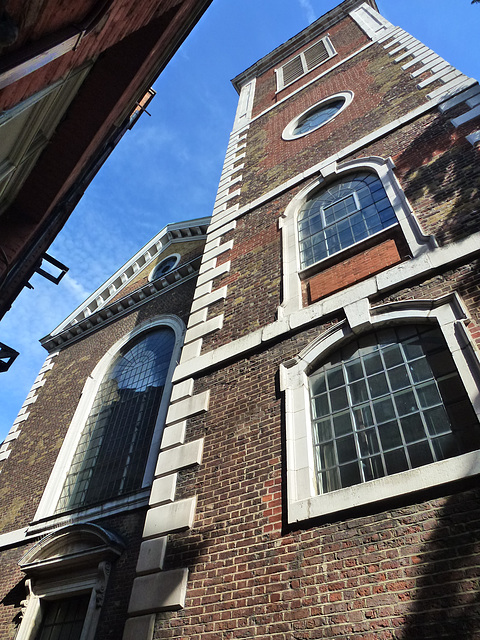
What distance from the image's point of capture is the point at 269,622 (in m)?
4.12

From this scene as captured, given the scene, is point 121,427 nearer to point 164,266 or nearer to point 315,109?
point 164,266

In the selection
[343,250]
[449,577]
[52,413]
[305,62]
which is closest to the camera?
[449,577]

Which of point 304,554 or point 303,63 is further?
point 303,63

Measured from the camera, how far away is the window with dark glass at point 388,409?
449 centimetres

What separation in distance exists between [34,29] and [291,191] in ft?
19.3

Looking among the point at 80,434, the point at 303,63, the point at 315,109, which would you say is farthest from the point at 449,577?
the point at 303,63

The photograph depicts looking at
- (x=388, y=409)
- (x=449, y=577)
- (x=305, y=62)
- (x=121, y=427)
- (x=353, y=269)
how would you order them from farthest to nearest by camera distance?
1. (x=305, y=62)
2. (x=121, y=427)
3. (x=353, y=269)
4. (x=388, y=409)
5. (x=449, y=577)

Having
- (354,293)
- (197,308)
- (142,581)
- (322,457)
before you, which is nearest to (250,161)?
(197,308)

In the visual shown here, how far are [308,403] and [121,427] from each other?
679 cm

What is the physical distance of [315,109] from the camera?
12.6m

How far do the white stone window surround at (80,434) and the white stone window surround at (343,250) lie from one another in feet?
14.5

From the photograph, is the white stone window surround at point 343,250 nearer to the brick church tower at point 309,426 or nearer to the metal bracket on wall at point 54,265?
the brick church tower at point 309,426

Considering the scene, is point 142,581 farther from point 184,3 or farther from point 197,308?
point 184,3

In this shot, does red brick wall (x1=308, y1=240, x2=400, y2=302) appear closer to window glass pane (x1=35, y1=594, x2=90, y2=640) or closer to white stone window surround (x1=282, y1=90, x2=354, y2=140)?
white stone window surround (x1=282, y1=90, x2=354, y2=140)
